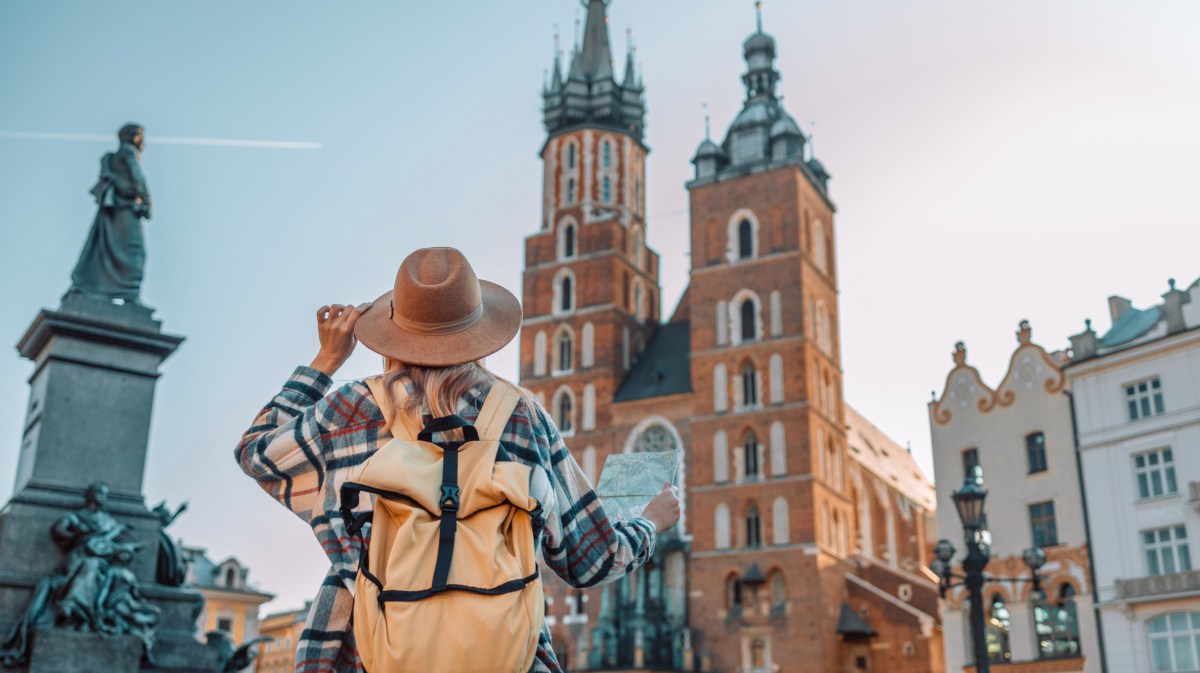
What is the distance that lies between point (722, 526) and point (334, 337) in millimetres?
34815

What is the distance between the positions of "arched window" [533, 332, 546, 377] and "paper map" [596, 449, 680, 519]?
39.1 meters

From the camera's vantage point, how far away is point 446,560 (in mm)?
2309

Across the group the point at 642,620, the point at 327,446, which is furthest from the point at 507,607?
the point at 642,620

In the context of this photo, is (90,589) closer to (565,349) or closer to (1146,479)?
(1146,479)

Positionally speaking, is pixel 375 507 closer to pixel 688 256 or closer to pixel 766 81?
pixel 688 256

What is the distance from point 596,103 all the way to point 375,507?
45484mm

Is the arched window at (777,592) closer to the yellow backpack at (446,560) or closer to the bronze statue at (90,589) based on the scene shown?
the bronze statue at (90,589)

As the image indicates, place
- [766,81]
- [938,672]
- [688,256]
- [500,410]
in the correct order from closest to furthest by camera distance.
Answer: [500,410] → [938,672] → [688,256] → [766,81]

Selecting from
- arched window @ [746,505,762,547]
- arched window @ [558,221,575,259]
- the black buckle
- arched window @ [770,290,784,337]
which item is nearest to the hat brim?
the black buckle

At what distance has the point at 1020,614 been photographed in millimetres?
24375

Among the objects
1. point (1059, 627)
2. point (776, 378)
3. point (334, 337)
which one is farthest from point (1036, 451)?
point (334, 337)

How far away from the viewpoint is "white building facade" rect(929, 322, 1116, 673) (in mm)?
23547

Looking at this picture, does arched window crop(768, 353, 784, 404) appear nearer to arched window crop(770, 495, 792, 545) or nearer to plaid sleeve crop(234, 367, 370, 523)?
arched window crop(770, 495, 792, 545)

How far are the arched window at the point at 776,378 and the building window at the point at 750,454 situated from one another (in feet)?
4.31
